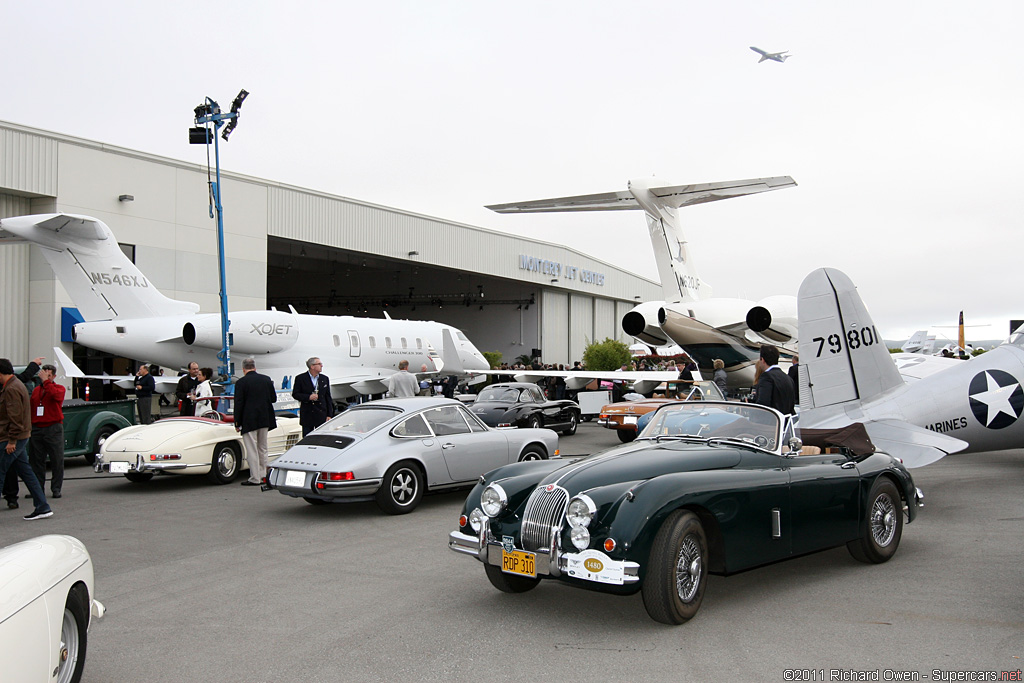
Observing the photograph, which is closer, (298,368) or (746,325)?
(746,325)

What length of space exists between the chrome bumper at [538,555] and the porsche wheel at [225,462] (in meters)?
7.44

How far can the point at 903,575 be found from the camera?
6.26 meters

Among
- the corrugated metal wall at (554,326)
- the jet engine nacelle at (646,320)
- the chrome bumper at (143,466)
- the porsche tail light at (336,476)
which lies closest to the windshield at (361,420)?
the porsche tail light at (336,476)

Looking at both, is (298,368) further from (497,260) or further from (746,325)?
(497,260)

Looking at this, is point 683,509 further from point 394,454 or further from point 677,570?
point 394,454

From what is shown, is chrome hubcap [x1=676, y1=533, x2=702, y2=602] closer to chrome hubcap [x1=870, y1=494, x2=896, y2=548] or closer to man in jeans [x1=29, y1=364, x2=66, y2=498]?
chrome hubcap [x1=870, y1=494, x2=896, y2=548]

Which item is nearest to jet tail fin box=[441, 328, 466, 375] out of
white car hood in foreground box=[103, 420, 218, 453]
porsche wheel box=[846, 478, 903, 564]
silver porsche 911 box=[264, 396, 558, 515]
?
white car hood in foreground box=[103, 420, 218, 453]

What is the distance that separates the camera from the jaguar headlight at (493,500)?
539 centimetres

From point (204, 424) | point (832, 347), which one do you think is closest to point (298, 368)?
point (204, 424)

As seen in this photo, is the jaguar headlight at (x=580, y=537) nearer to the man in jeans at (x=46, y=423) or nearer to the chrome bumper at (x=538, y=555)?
the chrome bumper at (x=538, y=555)

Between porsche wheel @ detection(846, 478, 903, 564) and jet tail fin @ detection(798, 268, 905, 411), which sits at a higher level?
jet tail fin @ detection(798, 268, 905, 411)

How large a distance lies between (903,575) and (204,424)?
385 inches

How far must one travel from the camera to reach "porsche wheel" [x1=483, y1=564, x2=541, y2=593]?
18.6 ft

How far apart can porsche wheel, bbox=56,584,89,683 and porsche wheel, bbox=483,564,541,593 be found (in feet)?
8.64
